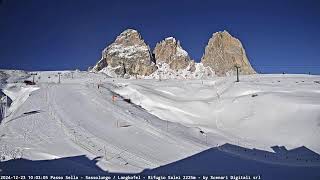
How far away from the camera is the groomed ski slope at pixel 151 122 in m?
22.7

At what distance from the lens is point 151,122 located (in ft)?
103

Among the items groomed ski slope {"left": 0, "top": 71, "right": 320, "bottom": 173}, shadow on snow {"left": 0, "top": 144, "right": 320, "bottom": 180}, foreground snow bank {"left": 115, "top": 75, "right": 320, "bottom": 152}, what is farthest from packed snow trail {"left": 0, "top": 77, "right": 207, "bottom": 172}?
foreground snow bank {"left": 115, "top": 75, "right": 320, "bottom": 152}

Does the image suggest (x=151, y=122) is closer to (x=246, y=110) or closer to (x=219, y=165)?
(x=246, y=110)

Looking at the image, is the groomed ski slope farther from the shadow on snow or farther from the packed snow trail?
the shadow on snow

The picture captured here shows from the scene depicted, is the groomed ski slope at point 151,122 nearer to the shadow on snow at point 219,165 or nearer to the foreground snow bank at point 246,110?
the foreground snow bank at point 246,110

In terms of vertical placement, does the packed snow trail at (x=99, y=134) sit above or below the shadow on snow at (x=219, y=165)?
above

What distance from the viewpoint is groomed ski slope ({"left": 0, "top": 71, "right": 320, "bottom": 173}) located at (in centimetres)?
2270

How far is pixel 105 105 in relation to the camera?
3584cm

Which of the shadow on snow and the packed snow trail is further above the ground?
the packed snow trail

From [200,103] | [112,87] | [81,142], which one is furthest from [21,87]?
[81,142]

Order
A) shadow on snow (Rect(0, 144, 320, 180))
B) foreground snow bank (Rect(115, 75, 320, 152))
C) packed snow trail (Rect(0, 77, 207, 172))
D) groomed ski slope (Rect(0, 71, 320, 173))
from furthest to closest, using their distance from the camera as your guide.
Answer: foreground snow bank (Rect(115, 75, 320, 152)), groomed ski slope (Rect(0, 71, 320, 173)), packed snow trail (Rect(0, 77, 207, 172)), shadow on snow (Rect(0, 144, 320, 180))

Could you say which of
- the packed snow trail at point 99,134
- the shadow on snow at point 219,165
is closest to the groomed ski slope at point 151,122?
the packed snow trail at point 99,134

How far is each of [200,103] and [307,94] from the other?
10937mm

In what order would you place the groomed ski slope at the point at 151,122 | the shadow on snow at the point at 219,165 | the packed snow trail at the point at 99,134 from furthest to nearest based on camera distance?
the groomed ski slope at the point at 151,122 → the packed snow trail at the point at 99,134 → the shadow on snow at the point at 219,165
